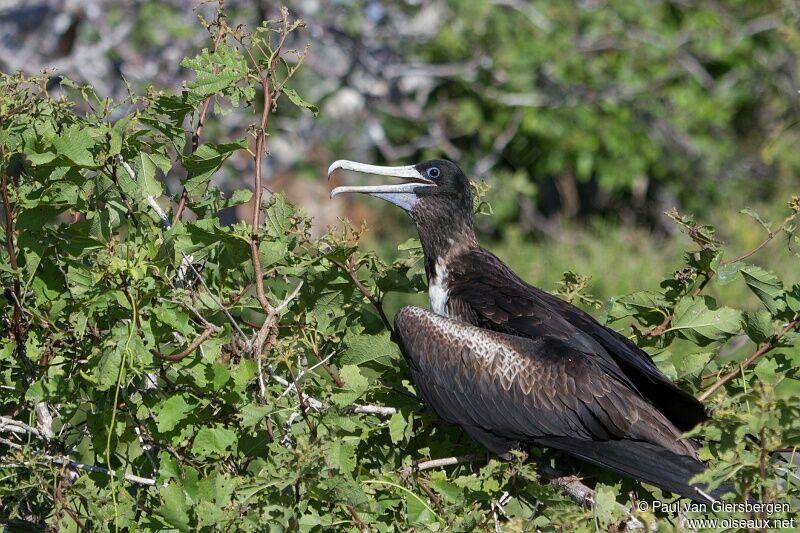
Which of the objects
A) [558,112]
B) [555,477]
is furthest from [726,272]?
[558,112]

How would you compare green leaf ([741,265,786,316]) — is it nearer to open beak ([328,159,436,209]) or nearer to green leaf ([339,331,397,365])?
green leaf ([339,331,397,365])

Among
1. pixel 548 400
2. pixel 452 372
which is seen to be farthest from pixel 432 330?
pixel 548 400

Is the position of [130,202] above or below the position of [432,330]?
above

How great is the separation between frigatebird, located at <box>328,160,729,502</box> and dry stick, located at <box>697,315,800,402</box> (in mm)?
84

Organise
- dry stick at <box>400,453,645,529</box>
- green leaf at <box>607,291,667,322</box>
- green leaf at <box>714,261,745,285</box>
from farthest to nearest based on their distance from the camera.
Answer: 1. green leaf at <box>607,291,667,322</box>
2. green leaf at <box>714,261,745,285</box>
3. dry stick at <box>400,453,645,529</box>

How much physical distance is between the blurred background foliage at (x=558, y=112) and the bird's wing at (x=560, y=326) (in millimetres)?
3914

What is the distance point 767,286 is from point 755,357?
0.19 metres

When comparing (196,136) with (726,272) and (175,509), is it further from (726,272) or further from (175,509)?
(726,272)

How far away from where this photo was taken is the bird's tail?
2.82 meters

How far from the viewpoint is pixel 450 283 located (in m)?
3.60

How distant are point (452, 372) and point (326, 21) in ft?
15.7

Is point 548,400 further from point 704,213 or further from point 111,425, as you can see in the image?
point 704,213

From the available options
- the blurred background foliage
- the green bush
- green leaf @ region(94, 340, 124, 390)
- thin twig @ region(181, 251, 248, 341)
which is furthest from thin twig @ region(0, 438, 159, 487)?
the blurred background foliage

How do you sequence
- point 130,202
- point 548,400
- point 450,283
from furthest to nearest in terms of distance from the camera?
point 450,283 < point 548,400 < point 130,202
